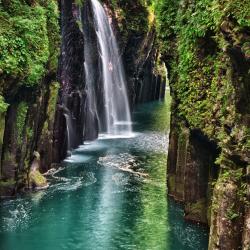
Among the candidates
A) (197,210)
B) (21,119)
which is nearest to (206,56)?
(197,210)

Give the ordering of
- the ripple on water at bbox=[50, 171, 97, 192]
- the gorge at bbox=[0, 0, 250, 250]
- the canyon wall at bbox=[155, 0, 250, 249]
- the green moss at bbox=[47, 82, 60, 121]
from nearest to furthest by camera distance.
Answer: the canyon wall at bbox=[155, 0, 250, 249]
the gorge at bbox=[0, 0, 250, 250]
the ripple on water at bbox=[50, 171, 97, 192]
the green moss at bbox=[47, 82, 60, 121]

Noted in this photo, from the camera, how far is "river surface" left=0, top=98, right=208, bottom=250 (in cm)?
2009

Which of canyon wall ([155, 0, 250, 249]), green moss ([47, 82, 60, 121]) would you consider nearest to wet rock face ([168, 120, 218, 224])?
canyon wall ([155, 0, 250, 249])

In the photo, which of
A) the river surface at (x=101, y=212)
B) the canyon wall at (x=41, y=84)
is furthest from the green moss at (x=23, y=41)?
the river surface at (x=101, y=212)

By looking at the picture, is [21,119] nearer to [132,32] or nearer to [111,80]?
[111,80]

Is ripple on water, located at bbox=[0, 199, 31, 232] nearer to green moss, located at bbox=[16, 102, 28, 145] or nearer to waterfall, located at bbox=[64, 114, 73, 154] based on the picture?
green moss, located at bbox=[16, 102, 28, 145]

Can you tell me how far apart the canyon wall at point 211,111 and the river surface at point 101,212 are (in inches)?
52.1

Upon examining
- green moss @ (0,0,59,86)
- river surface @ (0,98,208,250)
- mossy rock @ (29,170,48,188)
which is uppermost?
green moss @ (0,0,59,86)

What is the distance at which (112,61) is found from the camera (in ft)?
148

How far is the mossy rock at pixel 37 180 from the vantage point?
86.0 feet

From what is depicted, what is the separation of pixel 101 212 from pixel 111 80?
933 inches

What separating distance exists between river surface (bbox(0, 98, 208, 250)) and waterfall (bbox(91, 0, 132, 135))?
1113 cm

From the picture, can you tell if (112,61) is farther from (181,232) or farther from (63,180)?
(181,232)

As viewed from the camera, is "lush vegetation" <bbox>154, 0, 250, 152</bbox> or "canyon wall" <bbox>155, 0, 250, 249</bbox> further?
"canyon wall" <bbox>155, 0, 250, 249</bbox>
